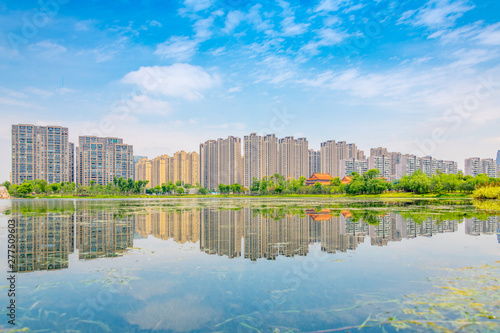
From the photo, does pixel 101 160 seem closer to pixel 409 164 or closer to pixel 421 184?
pixel 421 184

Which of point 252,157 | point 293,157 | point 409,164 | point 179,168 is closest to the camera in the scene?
point 252,157

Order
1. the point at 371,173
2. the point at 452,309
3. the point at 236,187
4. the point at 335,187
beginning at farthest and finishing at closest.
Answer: the point at 236,187, the point at 335,187, the point at 371,173, the point at 452,309

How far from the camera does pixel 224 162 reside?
5851 inches

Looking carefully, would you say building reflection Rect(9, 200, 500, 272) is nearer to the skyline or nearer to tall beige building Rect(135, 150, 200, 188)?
the skyline

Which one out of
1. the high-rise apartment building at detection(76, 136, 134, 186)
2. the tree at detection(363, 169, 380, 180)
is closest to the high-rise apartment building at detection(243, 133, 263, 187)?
the high-rise apartment building at detection(76, 136, 134, 186)

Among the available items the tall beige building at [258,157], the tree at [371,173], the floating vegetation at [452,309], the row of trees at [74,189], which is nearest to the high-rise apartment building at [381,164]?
the tall beige building at [258,157]

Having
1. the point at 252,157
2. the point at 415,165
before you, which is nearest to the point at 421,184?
the point at 252,157

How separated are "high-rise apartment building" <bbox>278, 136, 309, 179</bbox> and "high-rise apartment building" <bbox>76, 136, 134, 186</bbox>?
72.7 meters

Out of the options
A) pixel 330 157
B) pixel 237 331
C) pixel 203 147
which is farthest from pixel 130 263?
pixel 330 157

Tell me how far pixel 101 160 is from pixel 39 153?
74.9ft

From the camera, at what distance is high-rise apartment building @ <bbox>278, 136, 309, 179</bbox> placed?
504 feet

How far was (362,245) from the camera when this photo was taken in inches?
478

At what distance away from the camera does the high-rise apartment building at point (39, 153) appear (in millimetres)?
117938

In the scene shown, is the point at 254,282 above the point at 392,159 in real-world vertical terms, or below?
below
